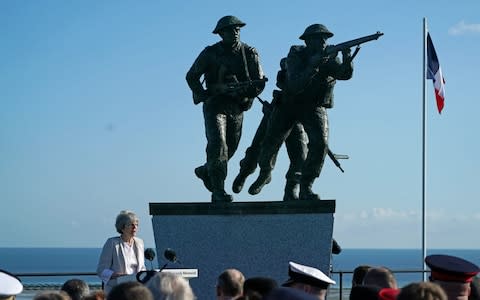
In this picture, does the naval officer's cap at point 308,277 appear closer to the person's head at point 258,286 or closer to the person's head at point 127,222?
the person's head at point 258,286

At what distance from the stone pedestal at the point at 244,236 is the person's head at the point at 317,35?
7.04 ft

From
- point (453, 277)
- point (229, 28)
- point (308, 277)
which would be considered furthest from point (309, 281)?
point (229, 28)

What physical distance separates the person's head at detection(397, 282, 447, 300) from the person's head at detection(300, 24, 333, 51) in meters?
9.80

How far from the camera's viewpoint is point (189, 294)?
245 inches

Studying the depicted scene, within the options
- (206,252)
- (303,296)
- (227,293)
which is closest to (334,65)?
(206,252)

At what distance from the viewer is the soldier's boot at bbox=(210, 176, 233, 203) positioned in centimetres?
1557

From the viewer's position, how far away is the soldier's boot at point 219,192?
51.1ft

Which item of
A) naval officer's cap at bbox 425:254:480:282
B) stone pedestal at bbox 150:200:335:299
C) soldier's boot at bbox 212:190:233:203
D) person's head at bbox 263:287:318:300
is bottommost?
person's head at bbox 263:287:318:300

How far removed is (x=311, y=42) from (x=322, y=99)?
0.79m

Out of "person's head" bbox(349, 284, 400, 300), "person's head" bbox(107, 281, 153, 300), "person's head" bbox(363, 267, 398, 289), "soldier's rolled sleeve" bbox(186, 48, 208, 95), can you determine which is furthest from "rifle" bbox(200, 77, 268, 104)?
"person's head" bbox(107, 281, 153, 300)

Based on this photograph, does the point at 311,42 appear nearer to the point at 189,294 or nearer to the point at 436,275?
the point at 436,275

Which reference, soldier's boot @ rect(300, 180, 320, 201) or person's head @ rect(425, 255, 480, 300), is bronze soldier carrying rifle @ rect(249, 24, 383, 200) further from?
person's head @ rect(425, 255, 480, 300)

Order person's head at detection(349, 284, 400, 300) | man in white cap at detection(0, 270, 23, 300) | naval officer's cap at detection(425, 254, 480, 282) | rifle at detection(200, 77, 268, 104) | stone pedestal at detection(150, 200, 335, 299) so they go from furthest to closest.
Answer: rifle at detection(200, 77, 268, 104) → stone pedestal at detection(150, 200, 335, 299) → naval officer's cap at detection(425, 254, 480, 282) → person's head at detection(349, 284, 400, 300) → man in white cap at detection(0, 270, 23, 300)

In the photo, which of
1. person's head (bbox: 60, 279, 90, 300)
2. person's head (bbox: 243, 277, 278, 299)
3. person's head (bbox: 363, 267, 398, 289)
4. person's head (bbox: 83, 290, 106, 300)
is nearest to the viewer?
person's head (bbox: 243, 277, 278, 299)
